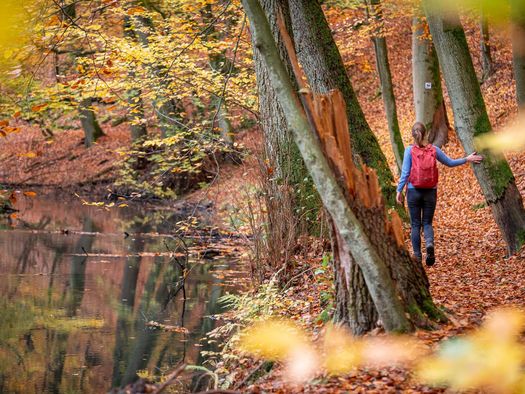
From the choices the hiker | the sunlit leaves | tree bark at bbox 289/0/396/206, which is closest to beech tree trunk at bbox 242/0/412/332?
the hiker

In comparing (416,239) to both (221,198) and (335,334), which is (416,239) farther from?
(221,198)

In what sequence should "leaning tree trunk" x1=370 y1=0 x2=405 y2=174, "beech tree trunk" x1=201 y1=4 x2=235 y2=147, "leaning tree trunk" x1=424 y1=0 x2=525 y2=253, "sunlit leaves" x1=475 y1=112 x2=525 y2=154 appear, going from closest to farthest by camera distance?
"sunlit leaves" x1=475 y1=112 x2=525 y2=154 → "leaning tree trunk" x1=424 y1=0 x2=525 y2=253 → "leaning tree trunk" x1=370 y1=0 x2=405 y2=174 → "beech tree trunk" x1=201 y1=4 x2=235 y2=147

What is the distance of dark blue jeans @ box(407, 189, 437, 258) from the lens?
841 cm

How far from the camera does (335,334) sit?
18.8 ft

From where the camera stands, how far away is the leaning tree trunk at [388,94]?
17203mm

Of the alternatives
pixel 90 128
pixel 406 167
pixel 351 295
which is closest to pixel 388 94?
pixel 406 167

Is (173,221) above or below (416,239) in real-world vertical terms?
above

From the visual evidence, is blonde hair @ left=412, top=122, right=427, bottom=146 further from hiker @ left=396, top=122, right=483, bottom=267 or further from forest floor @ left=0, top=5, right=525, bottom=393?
forest floor @ left=0, top=5, right=525, bottom=393

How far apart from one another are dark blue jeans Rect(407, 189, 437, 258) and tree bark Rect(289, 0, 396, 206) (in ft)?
8.84

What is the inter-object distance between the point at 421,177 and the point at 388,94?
965 centimetres

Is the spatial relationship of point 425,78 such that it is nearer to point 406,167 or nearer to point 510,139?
point 406,167

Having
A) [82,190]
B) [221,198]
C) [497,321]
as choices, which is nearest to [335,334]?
[497,321]

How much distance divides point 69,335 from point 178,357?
180 centimetres

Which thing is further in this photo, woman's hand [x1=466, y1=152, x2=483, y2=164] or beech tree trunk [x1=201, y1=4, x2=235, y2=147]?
beech tree trunk [x1=201, y1=4, x2=235, y2=147]
